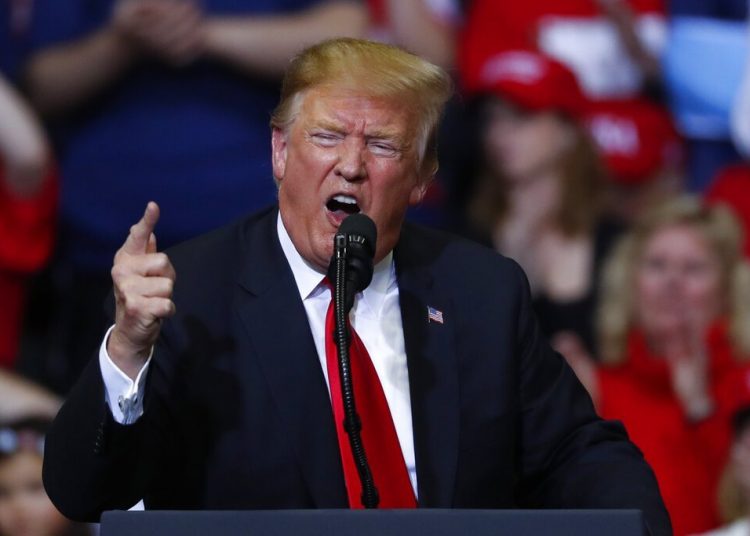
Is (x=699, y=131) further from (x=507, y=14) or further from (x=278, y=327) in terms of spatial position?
(x=278, y=327)

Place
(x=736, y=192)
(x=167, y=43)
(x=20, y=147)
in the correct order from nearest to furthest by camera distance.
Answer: (x=20, y=147) < (x=167, y=43) < (x=736, y=192)

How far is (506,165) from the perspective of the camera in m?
4.58

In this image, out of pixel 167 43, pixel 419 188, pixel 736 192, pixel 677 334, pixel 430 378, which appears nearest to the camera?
pixel 430 378

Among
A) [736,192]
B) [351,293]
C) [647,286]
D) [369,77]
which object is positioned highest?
[369,77]

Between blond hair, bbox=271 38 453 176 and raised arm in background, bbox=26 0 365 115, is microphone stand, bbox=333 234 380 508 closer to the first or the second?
blond hair, bbox=271 38 453 176

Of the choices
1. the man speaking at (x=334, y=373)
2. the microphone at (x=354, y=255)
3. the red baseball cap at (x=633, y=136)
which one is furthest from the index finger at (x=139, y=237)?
the red baseball cap at (x=633, y=136)

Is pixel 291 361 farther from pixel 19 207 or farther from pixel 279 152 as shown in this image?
pixel 19 207

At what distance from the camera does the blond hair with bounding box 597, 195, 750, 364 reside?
4227 mm

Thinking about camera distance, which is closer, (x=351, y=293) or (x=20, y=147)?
(x=351, y=293)

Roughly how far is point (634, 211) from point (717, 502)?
117 centimetres

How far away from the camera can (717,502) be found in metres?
3.89

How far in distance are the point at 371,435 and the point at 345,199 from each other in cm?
34

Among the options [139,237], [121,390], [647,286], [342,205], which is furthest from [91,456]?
[647,286]

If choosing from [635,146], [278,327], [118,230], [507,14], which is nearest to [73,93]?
[118,230]
